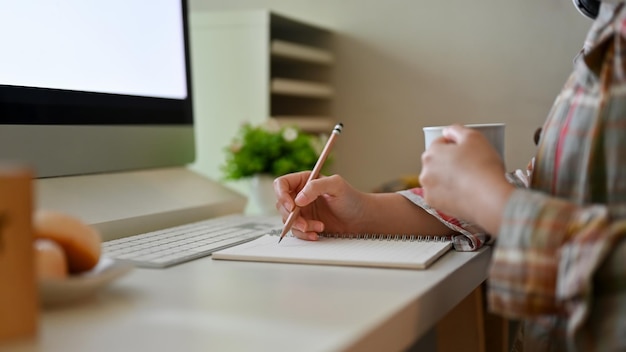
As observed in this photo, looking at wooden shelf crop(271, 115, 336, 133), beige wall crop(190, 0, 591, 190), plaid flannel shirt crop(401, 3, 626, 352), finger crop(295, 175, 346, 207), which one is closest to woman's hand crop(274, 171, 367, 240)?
finger crop(295, 175, 346, 207)

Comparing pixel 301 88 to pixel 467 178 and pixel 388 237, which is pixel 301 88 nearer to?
pixel 388 237

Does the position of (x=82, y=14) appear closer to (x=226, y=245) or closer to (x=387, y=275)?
(x=226, y=245)

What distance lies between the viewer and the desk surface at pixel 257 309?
45 centimetres

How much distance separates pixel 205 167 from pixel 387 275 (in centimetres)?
98

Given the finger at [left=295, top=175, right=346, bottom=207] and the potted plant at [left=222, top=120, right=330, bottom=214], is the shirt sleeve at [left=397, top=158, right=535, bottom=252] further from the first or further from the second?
the potted plant at [left=222, top=120, right=330, bottom=214]

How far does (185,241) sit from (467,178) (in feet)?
1.25

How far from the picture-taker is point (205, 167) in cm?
156

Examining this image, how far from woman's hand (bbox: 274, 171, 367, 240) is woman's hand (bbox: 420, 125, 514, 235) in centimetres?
19

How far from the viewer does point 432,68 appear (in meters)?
1.67

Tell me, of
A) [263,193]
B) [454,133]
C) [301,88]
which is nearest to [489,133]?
[454,133]

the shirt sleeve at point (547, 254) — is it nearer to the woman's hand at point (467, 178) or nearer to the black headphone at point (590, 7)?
the woman's hand at point (467, 178)

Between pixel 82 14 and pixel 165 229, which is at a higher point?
pixel 82 14

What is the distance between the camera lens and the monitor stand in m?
0.89

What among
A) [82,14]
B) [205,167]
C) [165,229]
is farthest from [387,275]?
[205,167]
